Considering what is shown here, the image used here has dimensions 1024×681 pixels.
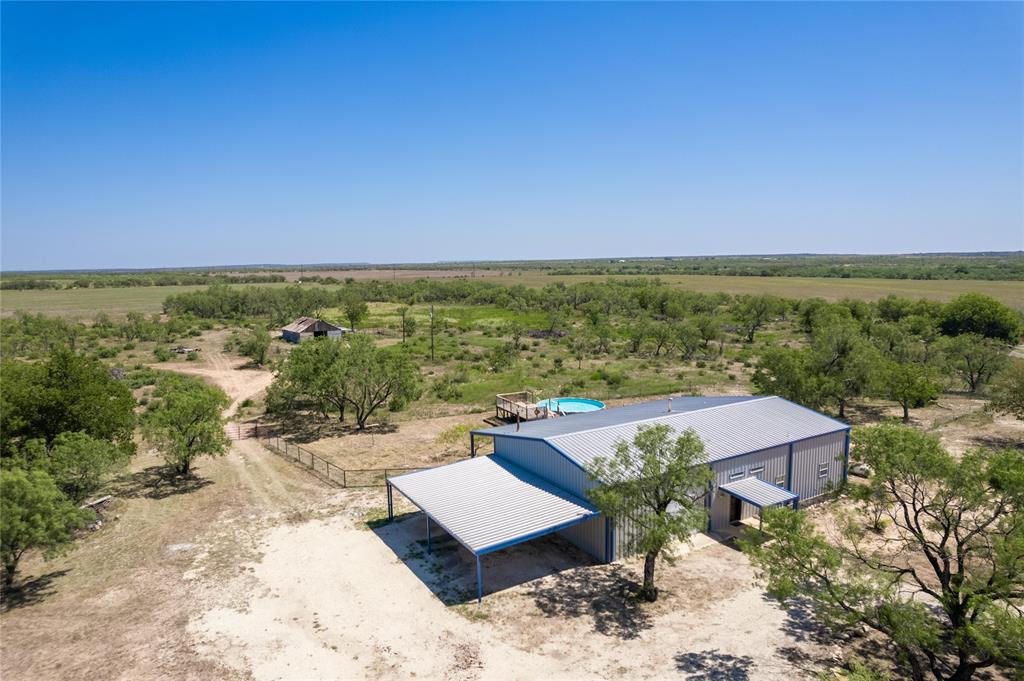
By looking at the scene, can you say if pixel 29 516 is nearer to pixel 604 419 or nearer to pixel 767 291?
pixel 604 419

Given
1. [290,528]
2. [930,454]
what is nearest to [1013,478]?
[930,454]

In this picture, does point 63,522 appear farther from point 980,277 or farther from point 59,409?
point 980,277

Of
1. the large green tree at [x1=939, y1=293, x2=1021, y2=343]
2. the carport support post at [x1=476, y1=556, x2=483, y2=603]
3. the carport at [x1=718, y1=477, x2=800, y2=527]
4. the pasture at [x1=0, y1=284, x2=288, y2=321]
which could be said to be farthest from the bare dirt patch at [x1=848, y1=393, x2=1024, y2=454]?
the pasture at [x1=0, y1=284, x2=288, y2=321]

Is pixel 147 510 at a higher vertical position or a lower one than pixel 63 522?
lower

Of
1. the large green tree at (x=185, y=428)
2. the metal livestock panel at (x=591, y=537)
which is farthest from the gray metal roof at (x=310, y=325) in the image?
the metal livestock panel at (x=591, y=537)

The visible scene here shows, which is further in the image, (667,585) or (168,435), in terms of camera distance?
(168,435)

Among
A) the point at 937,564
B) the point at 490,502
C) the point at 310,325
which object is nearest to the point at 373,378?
the point at 490,502

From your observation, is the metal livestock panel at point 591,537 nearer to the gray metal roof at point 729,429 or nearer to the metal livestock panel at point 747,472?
the gray metal roof at point 729,429

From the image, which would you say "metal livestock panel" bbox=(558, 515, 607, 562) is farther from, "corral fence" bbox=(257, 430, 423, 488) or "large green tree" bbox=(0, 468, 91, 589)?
"large green tree" bbox=(0, 468, 91, 589)
